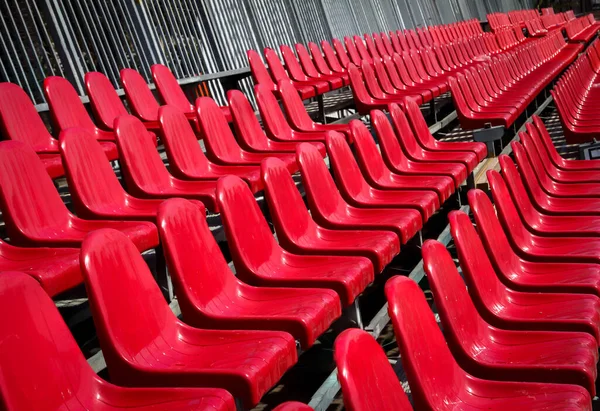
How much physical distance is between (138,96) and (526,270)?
1761mm

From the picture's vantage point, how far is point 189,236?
154cm

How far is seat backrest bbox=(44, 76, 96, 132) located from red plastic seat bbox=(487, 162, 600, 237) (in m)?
1.34

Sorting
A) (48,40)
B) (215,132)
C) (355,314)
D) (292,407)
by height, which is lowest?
(355,314)

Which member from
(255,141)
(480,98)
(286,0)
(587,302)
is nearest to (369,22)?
(286,0)

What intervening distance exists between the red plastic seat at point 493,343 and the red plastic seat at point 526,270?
236 mm

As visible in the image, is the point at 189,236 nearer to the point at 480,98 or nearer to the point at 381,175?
the point at 381,175

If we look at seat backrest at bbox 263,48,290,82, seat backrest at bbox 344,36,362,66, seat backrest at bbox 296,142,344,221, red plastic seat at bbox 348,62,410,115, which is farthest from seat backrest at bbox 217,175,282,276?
seat backrest at bbox 344,36,362,66

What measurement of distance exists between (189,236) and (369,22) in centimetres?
668

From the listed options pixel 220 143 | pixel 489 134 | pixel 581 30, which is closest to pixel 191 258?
pixel 220 143

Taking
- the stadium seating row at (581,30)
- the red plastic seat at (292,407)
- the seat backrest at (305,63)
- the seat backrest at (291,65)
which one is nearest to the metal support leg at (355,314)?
the red plastic seat at (292,407)

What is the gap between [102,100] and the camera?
289cm

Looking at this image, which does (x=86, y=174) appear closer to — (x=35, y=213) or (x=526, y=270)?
(x=35, y=213)

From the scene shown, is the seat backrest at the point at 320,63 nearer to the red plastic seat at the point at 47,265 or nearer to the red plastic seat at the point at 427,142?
the red plastic seat at the point at 427,142

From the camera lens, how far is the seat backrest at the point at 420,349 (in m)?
1.09
